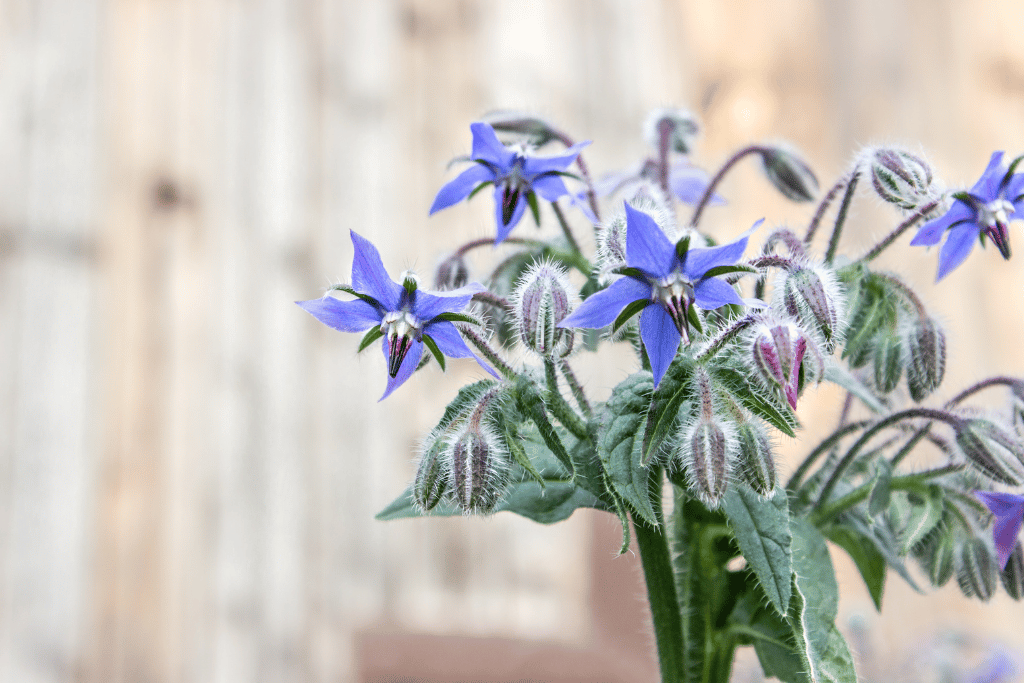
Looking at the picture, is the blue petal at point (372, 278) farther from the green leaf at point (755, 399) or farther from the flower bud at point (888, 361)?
the flower bud at point (888, 361)

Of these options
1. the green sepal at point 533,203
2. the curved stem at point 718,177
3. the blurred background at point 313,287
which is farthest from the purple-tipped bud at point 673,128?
the blurred background at point 313,287

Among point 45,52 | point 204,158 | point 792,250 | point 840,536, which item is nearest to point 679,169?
point 792,250

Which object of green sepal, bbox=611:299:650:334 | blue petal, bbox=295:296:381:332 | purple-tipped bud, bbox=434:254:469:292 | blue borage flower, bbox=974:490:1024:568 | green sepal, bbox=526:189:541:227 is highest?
green sepal, bbox=526:189:541:227

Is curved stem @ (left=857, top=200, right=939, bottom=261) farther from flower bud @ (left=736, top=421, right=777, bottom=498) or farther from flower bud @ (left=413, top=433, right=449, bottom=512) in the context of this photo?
flower bud @ (left=413, top=433, right=449, bottom=512)

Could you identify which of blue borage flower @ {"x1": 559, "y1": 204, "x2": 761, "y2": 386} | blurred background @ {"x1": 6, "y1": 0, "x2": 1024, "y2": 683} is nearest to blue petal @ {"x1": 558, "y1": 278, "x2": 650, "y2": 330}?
blue borage flower @ {"x1": 559, "y1": 204, "x2": 761, "y2": 386}

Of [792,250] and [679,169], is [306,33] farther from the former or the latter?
[792,250]

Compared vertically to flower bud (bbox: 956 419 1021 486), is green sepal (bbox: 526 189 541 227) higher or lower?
higher
